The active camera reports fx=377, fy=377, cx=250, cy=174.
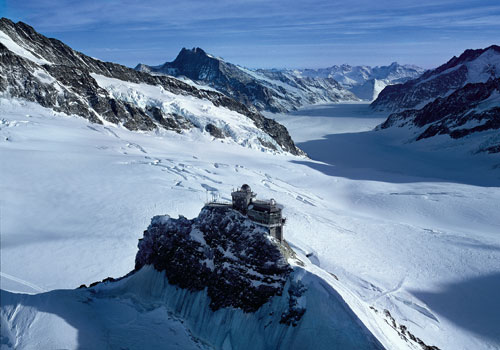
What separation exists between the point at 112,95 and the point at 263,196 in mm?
70422

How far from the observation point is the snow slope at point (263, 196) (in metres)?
37.9

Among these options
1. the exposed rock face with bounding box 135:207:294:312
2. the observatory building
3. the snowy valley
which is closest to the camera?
the snowy valley

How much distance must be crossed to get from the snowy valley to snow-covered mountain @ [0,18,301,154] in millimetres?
647

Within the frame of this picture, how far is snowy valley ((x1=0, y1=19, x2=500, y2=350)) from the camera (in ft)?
84.9

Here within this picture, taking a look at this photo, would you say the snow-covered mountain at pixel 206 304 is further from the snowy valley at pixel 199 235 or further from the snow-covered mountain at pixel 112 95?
the snow-covered mountain at pixel 112 95

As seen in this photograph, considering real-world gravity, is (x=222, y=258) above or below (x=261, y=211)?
below

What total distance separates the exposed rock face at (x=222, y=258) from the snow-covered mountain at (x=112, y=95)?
261 feet

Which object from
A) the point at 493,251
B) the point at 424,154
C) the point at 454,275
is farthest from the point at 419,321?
the point at 424,154

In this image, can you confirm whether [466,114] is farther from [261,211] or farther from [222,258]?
[222,258]

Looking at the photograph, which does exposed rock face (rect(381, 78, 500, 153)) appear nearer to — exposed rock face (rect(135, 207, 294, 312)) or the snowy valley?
the snowy valley

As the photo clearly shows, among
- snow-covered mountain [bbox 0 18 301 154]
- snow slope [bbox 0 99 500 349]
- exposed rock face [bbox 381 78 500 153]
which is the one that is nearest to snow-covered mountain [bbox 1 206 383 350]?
snow slope [bbox 0 99 500 349]

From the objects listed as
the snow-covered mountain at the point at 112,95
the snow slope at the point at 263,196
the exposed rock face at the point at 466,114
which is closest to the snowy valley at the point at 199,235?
the snow slope at the point at 263,196

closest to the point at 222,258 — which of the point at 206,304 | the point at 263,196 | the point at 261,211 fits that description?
the point at 206,304

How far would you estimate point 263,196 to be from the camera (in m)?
71.9
